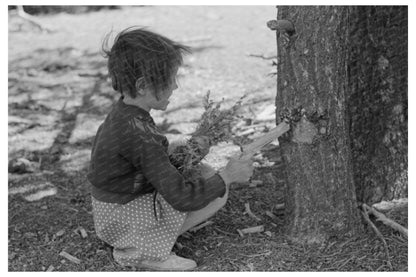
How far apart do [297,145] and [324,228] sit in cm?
43

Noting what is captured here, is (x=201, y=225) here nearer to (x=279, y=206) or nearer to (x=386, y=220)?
(x=279, y=206)

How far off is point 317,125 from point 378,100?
20.9 inches

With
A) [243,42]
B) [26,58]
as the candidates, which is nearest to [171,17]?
[243,42]

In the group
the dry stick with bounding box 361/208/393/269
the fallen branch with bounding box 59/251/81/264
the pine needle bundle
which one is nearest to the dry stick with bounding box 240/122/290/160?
the pine needle bundle

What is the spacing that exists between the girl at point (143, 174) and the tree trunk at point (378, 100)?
27.0 inches

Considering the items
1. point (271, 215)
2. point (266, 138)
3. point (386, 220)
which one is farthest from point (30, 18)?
point (386, 220)

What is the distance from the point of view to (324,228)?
3051 mm

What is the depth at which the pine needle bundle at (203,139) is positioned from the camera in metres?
3.03

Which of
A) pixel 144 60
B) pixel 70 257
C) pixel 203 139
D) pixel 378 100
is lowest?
pixel 70 257

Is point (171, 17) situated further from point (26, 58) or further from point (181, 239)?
point (181, 239)

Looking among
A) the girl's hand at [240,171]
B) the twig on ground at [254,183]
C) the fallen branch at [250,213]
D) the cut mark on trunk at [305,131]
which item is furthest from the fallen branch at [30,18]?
the cut mark on trunk at [305,131]

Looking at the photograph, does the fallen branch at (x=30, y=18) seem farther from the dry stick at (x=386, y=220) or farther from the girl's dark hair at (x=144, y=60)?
the dry stick at (x=386, y=220)

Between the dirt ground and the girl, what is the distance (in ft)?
0.44

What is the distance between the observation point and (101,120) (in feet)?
16.3
